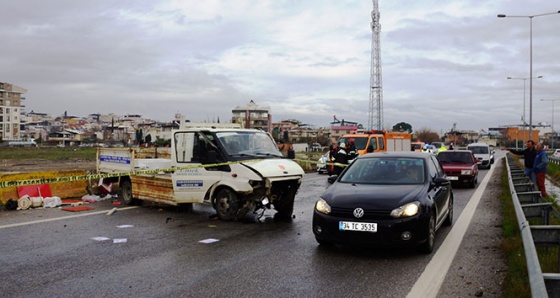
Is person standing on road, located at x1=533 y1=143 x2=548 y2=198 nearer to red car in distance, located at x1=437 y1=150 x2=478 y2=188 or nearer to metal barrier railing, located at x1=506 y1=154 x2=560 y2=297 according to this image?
red car in distance, located at x1=437 y1=150 x2=478 y2=188

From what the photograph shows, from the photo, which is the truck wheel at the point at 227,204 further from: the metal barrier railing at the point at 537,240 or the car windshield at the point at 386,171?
the metal barrier railing at the point at 537,240

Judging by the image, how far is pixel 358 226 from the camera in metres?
6.27

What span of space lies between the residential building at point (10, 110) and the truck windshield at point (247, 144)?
142m

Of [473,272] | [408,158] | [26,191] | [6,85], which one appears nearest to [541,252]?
[473,272]

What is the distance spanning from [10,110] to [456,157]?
14552cm

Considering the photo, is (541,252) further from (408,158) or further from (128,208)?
(128,208)

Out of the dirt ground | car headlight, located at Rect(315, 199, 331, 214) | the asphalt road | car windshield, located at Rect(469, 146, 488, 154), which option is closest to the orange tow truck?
car windshield, located at Rect(469, 146, 488, 154)

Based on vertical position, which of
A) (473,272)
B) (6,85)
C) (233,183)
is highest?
(6,85)

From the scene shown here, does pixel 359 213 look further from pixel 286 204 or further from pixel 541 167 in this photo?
pixel 541 167

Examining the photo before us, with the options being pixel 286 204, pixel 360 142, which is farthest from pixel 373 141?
pixel 286 204

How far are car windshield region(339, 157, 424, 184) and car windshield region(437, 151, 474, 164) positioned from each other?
11114 millimetres

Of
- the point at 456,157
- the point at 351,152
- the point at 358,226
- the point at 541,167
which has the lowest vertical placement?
the point at 358,226

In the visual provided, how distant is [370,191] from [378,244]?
2.98 feet

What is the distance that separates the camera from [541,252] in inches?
240
